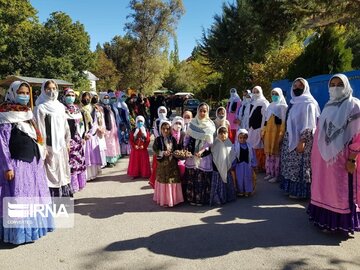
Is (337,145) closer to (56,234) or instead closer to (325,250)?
(325,250)

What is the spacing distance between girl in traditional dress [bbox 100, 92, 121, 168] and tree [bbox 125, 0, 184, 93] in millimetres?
28856

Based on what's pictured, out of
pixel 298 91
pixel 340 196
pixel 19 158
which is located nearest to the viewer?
pixel 19 158

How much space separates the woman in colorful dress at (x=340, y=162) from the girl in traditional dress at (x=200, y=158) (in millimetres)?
1810

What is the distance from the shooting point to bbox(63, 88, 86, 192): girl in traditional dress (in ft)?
20.3

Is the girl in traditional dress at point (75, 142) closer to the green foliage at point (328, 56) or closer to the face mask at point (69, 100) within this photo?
the face mask at point (69, 100)

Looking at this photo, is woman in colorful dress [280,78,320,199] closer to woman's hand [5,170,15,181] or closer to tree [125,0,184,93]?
woman's hand [5,170,15,181]

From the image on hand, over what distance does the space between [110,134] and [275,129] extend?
418 centimetres

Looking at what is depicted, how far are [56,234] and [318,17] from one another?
1069cm

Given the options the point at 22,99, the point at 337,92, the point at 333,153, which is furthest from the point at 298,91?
the point at 22,99

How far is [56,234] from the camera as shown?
449cm

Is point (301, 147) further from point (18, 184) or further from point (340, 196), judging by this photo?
point (18, 184)

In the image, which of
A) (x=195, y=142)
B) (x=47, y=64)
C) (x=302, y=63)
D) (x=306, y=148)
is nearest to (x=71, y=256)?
(x=195, y=142)

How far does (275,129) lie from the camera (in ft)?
22.4

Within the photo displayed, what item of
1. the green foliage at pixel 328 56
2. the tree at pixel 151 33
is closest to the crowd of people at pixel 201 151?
the green foliage at pixel 328 56
